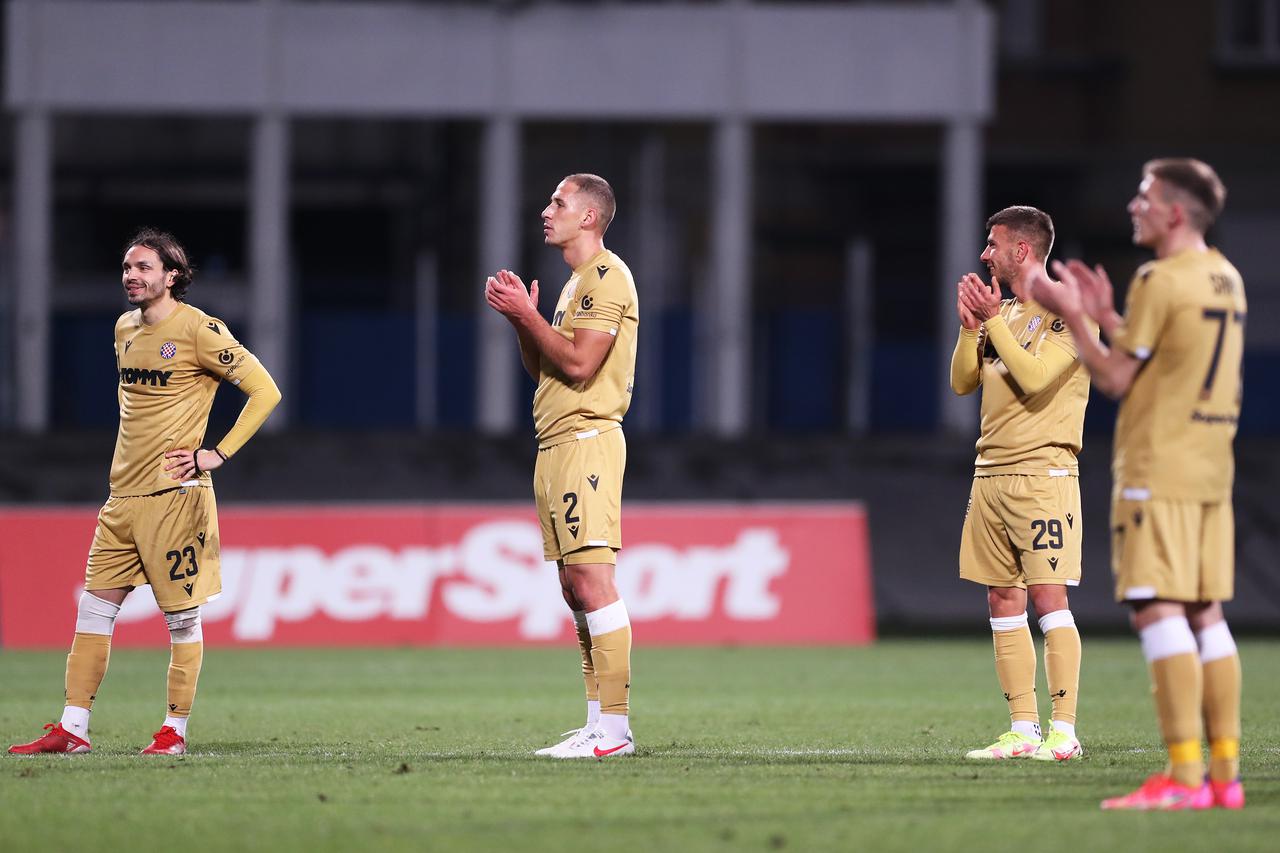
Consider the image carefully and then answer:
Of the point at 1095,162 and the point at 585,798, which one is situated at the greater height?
the point at 1095,162

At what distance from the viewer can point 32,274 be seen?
22.4 m

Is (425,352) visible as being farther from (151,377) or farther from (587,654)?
(587,654)

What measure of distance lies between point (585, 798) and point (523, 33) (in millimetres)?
17489

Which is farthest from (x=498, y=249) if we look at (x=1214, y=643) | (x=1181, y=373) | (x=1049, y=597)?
(x=1214, y=643)

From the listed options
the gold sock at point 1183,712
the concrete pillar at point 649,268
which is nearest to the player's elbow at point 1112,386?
the gold sock at point 1183,712

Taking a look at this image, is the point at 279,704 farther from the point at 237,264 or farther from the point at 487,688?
the point at 237,264

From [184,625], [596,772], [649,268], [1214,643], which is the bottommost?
[596,772]

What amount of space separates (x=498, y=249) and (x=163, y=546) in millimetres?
14922

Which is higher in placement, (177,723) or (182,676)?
(182,676)

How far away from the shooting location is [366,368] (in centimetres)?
2358

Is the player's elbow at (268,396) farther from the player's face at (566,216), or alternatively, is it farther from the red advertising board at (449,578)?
the red advertising board at (449,578)

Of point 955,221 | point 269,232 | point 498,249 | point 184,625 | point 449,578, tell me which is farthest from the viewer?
point 955,221

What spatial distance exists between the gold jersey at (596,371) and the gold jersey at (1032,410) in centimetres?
165

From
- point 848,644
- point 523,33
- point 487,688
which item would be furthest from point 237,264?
point 487,688
